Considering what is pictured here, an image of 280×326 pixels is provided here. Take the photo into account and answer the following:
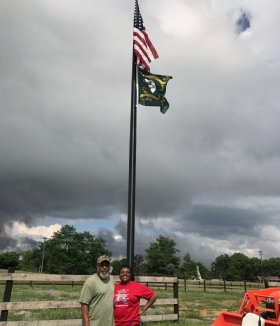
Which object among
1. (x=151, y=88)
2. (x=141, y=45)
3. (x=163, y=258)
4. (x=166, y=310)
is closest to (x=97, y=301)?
(x=151, y=88)

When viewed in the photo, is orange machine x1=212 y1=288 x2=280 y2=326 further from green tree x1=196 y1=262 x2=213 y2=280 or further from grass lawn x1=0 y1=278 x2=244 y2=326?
green tree x1=196 y1=262 x2=213 y2=280

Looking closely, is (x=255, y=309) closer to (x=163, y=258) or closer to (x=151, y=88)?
(x=151, y=88)

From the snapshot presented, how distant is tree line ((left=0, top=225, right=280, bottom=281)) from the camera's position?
86.8 m

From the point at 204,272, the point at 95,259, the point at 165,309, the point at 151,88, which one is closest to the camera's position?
the point at 151,88

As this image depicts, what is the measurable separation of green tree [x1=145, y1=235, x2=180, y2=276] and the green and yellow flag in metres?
80.4

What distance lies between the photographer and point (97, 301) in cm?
420

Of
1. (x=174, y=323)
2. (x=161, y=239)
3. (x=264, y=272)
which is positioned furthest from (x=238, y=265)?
(x=174, y=323)

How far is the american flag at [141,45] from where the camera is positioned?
941 centimetres

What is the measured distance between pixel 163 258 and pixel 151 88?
80783 mm

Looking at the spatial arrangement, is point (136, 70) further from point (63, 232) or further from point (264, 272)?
point (264, 272)

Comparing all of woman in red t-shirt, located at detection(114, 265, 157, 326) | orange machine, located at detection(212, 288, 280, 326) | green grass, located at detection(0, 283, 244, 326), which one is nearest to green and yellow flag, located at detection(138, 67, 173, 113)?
orange machine, located at detection(212, 288, 280, 326)

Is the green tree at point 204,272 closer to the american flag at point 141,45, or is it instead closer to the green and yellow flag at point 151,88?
the green and yellow flag at point 151,88

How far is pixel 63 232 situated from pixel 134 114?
352 ft

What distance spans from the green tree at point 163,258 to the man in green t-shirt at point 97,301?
84366 millimetres
